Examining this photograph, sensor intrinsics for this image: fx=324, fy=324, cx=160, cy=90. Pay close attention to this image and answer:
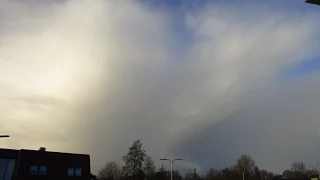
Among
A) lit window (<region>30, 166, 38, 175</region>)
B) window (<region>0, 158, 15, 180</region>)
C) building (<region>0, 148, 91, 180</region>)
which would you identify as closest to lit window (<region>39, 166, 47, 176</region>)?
building (<region>0, 148, 91, 180</region>)

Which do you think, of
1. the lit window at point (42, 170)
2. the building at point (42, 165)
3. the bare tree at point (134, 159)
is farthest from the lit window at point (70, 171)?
the bare tree at point (134, 159)

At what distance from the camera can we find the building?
55188mm

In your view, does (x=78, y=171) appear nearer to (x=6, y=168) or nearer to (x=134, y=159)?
(x=6, y=168)

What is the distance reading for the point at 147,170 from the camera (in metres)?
109

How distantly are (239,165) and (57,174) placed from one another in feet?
365

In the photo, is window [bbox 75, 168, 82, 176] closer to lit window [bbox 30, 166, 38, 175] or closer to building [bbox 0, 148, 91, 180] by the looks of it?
building [bbox 0, 148, 91, 180]

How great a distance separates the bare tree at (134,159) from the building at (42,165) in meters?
36.4

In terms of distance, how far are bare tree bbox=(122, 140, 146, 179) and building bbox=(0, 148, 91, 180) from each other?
36.4m

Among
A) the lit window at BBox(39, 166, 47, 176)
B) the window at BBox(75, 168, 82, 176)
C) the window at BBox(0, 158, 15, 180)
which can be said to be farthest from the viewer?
the window at BBox(75, 168, 82, 176)

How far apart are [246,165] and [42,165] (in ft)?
376

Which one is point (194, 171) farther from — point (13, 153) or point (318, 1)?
point (318, 1)

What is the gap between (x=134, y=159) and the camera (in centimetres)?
10256

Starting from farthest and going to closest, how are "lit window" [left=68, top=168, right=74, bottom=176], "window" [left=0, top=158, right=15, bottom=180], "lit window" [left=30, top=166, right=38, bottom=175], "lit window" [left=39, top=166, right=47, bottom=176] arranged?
"lit window" [left=68, top=168, right=74, bottom=176] < "lit window" [left=39, top=166, right=47, bottom=176] < "lit window" [left=30, top=166, right=38, bottom=175] < "window" [left=0, top=158, right=15, bottom=180]

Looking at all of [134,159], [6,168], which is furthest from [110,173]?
[6,168]
